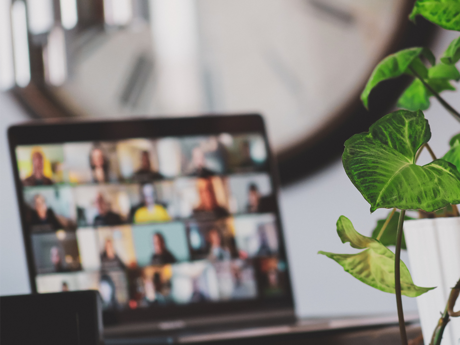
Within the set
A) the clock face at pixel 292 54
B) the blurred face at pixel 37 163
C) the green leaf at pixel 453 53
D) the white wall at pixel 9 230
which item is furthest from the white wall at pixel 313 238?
the green leaf at pixel 453 53

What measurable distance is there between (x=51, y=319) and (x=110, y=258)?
1.27 feet

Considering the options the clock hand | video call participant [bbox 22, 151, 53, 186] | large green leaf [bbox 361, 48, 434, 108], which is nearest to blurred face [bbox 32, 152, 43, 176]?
video call participant [bbox 22, 151, 53, 186]

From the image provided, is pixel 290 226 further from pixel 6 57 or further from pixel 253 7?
pixel 6 57

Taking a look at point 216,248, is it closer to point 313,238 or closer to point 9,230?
point 313,238

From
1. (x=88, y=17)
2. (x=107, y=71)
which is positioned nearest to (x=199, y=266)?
(x=88, y=17)

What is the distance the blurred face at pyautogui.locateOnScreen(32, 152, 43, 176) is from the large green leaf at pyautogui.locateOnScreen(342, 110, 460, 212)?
0.54 m

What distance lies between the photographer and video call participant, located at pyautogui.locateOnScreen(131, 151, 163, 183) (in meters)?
0.70

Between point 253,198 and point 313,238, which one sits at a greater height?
point 253,198

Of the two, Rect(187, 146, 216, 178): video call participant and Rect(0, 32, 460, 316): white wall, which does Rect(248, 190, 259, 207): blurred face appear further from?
Rect(0, 32, 460, 316): white wall

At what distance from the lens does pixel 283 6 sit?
1.07 meters

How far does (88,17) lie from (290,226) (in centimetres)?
65

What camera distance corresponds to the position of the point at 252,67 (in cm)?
108

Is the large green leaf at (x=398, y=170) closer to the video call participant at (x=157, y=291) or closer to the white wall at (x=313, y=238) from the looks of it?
the video call participant at (x=157, y=291)

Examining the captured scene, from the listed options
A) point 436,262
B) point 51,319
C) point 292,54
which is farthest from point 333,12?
point 51,319
